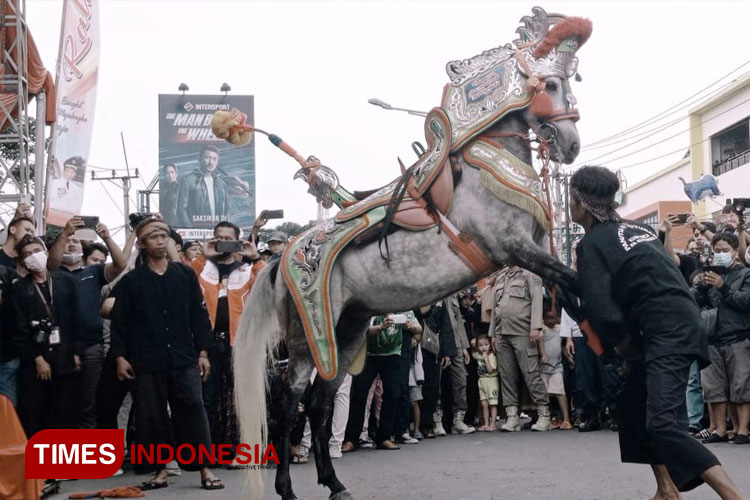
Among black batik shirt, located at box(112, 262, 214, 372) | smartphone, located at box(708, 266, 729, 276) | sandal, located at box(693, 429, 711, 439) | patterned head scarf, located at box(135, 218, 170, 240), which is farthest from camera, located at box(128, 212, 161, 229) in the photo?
sandal, located at box(693, 429, 711, 439)

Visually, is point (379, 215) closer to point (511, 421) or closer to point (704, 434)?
point (704, 434)

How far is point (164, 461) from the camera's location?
734 cm

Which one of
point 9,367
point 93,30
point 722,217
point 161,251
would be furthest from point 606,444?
point 93,30

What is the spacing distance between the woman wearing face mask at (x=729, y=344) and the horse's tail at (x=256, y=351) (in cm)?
472

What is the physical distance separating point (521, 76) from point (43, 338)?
14.4 feet

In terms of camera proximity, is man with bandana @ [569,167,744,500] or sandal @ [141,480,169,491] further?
sandal @ [141,480,169,491]

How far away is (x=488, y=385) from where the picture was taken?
11961 mm

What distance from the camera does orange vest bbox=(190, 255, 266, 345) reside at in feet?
29.1

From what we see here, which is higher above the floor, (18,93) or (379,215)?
(18,93)

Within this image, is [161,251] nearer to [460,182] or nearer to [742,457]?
[460,182]

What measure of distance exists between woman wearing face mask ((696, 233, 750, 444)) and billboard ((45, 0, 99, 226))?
11564 millimetres

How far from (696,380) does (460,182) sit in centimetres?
543

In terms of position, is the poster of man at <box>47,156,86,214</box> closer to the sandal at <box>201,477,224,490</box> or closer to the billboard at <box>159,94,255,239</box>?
the sandal at <box>201,477,224,490</box>

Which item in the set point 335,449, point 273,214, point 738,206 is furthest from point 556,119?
point 335,449
